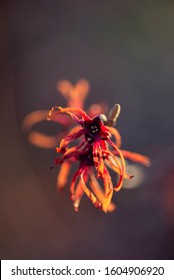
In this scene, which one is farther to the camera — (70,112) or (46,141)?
(46,141)

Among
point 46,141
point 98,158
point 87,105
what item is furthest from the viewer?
point 87,105

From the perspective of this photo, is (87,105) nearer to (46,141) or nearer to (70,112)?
(46,141)

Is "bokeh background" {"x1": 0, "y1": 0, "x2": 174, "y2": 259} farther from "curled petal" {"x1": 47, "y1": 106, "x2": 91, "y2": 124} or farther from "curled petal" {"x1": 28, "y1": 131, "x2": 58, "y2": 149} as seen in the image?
"curled petal" {"x1": 47, "y1": 106, "x2": 91, "y2": 124}

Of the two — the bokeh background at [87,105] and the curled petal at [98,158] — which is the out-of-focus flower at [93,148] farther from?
the bokeh background at [87,105]

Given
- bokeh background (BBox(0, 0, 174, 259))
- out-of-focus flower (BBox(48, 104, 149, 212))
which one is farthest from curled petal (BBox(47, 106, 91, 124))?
bokeh background (BBox(0, 0, 174, 259))

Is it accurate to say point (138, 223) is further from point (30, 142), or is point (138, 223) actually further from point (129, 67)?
point (129, 67)

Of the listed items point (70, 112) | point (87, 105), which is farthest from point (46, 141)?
point (70, 112)

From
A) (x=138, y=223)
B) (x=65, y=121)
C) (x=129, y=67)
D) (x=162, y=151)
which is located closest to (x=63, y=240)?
(x=138, y=223)

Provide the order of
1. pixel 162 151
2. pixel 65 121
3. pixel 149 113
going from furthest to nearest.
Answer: pixel 149 113
pixel 162 151
pixel 65 121
